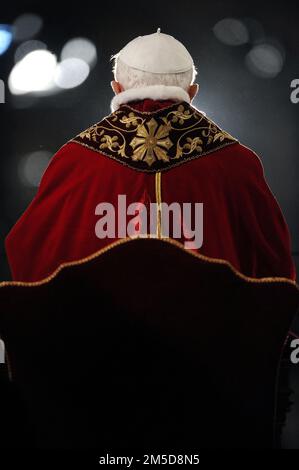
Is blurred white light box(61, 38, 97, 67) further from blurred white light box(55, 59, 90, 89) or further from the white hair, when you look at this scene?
the white hair

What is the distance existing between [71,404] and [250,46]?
3.52 metres

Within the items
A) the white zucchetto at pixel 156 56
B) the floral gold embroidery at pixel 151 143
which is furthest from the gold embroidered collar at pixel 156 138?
the white zucchetto at pixel 156 56

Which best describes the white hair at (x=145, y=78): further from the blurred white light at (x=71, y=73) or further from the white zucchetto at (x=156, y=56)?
the blurred white light at (x=71, y=73)

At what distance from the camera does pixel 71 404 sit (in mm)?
1062

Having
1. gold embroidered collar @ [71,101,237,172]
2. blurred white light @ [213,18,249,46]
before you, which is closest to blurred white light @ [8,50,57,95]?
blurred white light @ [213,18,249,46]

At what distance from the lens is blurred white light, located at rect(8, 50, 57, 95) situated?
4.14 meters

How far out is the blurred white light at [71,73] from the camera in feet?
13.7

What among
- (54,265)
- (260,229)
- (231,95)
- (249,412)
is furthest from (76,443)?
(231,95)

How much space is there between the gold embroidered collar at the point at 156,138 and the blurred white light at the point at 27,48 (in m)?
2.68

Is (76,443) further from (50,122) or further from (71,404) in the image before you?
(50,122)

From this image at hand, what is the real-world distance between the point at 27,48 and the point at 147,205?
2.92 meters

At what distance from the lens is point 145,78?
1700mm

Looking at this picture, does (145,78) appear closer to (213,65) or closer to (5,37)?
(213,65)

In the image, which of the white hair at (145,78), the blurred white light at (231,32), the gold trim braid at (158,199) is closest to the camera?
the gold trim braid at (158,199)
